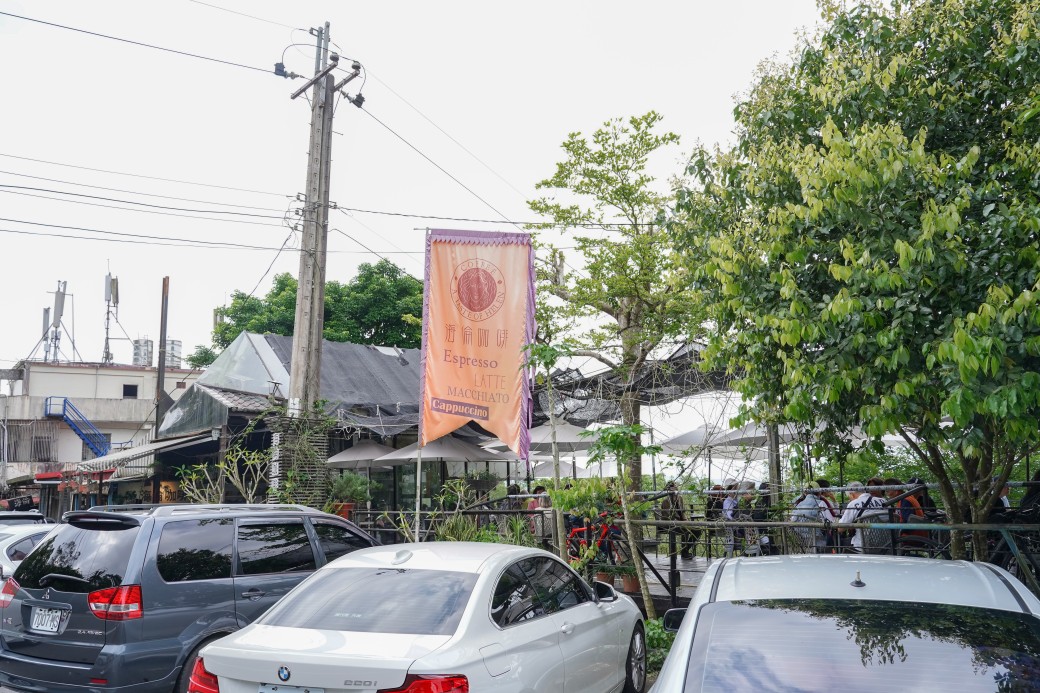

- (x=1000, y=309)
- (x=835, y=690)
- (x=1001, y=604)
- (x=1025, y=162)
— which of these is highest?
(x=1025, y=162)

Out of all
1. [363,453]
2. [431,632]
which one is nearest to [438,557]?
[431,632]

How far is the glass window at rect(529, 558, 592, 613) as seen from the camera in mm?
5758

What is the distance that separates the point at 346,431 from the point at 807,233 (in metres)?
13.1

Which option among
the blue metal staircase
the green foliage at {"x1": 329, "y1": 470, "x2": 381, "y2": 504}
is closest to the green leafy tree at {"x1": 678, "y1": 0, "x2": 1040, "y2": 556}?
the green foliage at {"x1": 329, "y1": 470, "x2": 381, "y2": 504}

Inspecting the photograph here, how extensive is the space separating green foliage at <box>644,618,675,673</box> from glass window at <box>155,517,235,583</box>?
395 cm

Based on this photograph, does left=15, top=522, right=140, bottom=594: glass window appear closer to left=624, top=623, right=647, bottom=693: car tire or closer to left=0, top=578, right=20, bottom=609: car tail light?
left=0, top=578, right=20, bottom=609: car tail light

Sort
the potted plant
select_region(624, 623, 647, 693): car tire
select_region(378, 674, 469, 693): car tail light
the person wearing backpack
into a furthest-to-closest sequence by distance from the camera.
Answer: the potted plant < the person wearing backpack < select_region(624, 623, 647, 693): car tire < select_region(378, 674, 469, 693): car tail light

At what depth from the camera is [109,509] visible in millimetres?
6848

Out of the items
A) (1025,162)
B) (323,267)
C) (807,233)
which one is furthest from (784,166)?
(323,267)

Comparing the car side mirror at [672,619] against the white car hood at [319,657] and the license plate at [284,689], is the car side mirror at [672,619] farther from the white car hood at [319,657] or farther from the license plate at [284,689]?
the license plate at [284,689]

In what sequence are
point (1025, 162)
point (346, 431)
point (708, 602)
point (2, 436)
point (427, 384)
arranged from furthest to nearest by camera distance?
point (2, 436) → point (346, 431) → point (427, 384) → point (1025, 162) → point (708, 602)

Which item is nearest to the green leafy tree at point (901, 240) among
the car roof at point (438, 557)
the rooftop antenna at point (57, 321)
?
the car roof at point (438, 557)

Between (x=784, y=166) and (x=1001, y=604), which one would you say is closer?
(x=1001, y=604)

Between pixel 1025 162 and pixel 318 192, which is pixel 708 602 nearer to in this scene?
pixel 1025 162
